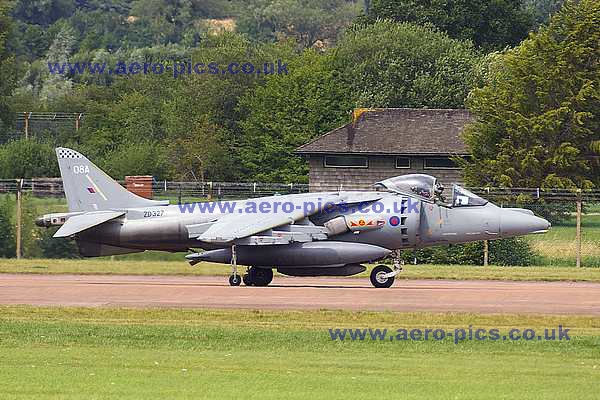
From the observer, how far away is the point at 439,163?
174 ft

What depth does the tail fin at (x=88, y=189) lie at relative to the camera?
2827 centimetres

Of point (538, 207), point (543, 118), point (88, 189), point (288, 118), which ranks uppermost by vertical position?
point (288, 118)

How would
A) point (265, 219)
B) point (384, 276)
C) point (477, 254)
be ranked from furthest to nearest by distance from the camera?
1. point (477, 254)
2. point (265, 219)
3. point (384, 276)

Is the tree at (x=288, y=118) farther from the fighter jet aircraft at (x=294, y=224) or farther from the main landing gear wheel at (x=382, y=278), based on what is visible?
the main landing gear wheel at (x=382, y=278)

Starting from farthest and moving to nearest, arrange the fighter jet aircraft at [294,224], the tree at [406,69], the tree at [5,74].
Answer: the tree at [406,69], the tree at [5,74], the fighter jet aircraft at [294,224]

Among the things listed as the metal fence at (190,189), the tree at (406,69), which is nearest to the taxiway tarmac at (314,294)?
the metal fence at (190,189)

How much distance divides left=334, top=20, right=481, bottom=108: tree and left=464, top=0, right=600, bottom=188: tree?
16.3 m

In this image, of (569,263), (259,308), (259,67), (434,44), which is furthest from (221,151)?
(259,308)

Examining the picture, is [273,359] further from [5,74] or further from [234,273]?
[5,74]

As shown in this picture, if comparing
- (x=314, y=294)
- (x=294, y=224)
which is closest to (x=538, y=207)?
(x=294, y=224)

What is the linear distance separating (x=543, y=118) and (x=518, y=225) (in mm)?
19631

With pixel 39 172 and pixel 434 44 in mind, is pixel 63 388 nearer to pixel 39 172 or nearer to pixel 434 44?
pixel 39 172

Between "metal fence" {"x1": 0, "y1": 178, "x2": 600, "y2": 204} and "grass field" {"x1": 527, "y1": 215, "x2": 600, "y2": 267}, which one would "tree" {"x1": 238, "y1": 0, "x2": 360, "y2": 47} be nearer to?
"metal fence" {"x1": 0, "y1": 178, "x2": 600, "y2": 204}

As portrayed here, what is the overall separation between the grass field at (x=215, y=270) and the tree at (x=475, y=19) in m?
51.7
